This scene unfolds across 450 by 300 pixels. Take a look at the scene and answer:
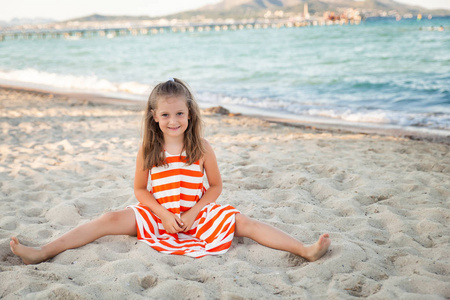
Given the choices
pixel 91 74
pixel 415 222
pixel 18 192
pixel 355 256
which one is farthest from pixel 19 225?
pixel 91 74

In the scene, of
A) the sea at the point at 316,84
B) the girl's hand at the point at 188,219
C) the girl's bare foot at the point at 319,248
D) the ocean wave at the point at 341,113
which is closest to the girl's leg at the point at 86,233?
the girl's hand at the point at 188,219

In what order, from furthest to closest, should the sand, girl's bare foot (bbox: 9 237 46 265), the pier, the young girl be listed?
the pier, the young girl, girl's bare foot (bbox: 9 237 46 265), the sand

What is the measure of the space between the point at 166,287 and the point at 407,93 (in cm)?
997

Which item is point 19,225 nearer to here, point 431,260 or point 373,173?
point 431,260

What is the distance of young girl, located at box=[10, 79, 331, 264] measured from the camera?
261 centimetres

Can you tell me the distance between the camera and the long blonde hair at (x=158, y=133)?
2.68 meters

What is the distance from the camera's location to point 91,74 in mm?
17328

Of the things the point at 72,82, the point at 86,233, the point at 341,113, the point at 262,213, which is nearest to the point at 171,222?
the point at 86,233

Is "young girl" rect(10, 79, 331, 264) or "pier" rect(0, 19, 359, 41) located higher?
"pier" rect(0, 19, 359, 41)

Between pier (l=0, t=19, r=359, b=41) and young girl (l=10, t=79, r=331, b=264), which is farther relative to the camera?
pier (l=0, t=19, r=359, b=41)

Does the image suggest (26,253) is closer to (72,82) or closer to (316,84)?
(316,84)

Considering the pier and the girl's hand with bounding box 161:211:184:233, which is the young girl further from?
the pier

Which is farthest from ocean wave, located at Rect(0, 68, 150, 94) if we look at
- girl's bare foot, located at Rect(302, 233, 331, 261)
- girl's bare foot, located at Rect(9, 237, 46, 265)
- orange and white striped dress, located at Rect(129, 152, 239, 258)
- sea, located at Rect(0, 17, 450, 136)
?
girl's bare foot, located at Rect(302, 233, 331, 261)

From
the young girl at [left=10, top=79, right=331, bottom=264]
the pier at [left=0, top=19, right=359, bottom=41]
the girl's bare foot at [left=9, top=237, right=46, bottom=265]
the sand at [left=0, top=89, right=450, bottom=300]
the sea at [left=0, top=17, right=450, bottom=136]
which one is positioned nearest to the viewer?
the sand at [left=0, top=89, right=450, bottom=300]
